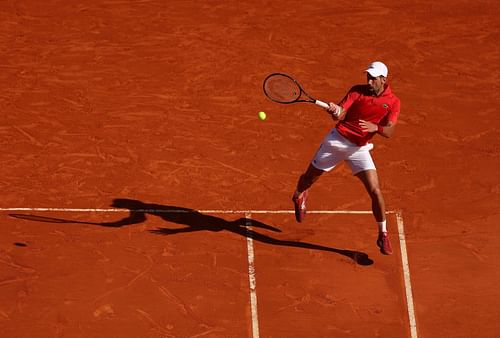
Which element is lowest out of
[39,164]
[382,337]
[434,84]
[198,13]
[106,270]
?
[382,337]

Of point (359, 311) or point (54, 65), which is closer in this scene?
point (359, 311)

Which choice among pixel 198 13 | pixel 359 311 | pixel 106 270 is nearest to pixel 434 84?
pixel 198 13

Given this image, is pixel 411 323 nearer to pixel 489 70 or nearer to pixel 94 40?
pixel 489 70

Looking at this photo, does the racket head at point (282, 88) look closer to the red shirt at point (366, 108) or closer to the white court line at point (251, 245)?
the red shirt at point (366, 108)

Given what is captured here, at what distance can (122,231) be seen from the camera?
46.5ft

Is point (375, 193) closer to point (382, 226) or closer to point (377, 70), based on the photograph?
point (382, 226)

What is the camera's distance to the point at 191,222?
14414 mm

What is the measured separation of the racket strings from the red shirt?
854mm

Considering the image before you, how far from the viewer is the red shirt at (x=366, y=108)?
43.3 ft

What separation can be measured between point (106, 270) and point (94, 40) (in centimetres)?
556

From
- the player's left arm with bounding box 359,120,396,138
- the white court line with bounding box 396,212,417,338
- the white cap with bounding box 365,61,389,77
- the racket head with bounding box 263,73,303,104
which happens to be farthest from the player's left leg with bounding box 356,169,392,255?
the racket head with bounding box 263,73,303,104

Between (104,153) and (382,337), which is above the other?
(104,153)

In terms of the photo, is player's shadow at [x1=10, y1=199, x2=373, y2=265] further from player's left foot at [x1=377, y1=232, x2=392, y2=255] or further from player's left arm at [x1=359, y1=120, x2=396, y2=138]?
player's left arm at [x1=359, y1=120, x2=396, y2=138]

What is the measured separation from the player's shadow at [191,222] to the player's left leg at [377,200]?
1.14 feet
